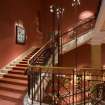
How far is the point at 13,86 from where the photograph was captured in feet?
24.1

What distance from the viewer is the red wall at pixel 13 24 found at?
902cm

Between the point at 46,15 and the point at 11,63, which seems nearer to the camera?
the point at 11,63

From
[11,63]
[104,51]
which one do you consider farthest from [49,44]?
[104,51]

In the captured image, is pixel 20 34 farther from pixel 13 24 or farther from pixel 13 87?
pixel 13 87

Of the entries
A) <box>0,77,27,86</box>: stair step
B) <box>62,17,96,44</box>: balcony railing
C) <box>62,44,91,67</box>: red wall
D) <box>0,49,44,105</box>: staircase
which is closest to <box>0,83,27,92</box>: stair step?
<box>0,49,44,105</box>: staircase

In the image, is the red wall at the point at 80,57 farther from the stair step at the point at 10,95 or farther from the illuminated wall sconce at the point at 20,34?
the stair step at the point at 10,95

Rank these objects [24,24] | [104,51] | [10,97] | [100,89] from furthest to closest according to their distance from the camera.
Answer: [104,51]
[24,24]
[10,97]
[100,89]

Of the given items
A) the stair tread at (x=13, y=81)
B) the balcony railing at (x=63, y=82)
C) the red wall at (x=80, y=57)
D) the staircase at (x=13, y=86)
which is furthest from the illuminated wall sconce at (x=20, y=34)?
the balcony railing at (x=63, y=82)

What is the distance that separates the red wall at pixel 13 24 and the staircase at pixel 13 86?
665 mm

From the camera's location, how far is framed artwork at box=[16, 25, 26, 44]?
10.1 meters

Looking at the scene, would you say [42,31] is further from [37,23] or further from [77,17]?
[77,17]

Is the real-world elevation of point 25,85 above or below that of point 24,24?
below

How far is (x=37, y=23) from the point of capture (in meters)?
12.9

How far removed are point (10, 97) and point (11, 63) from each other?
126 inches
